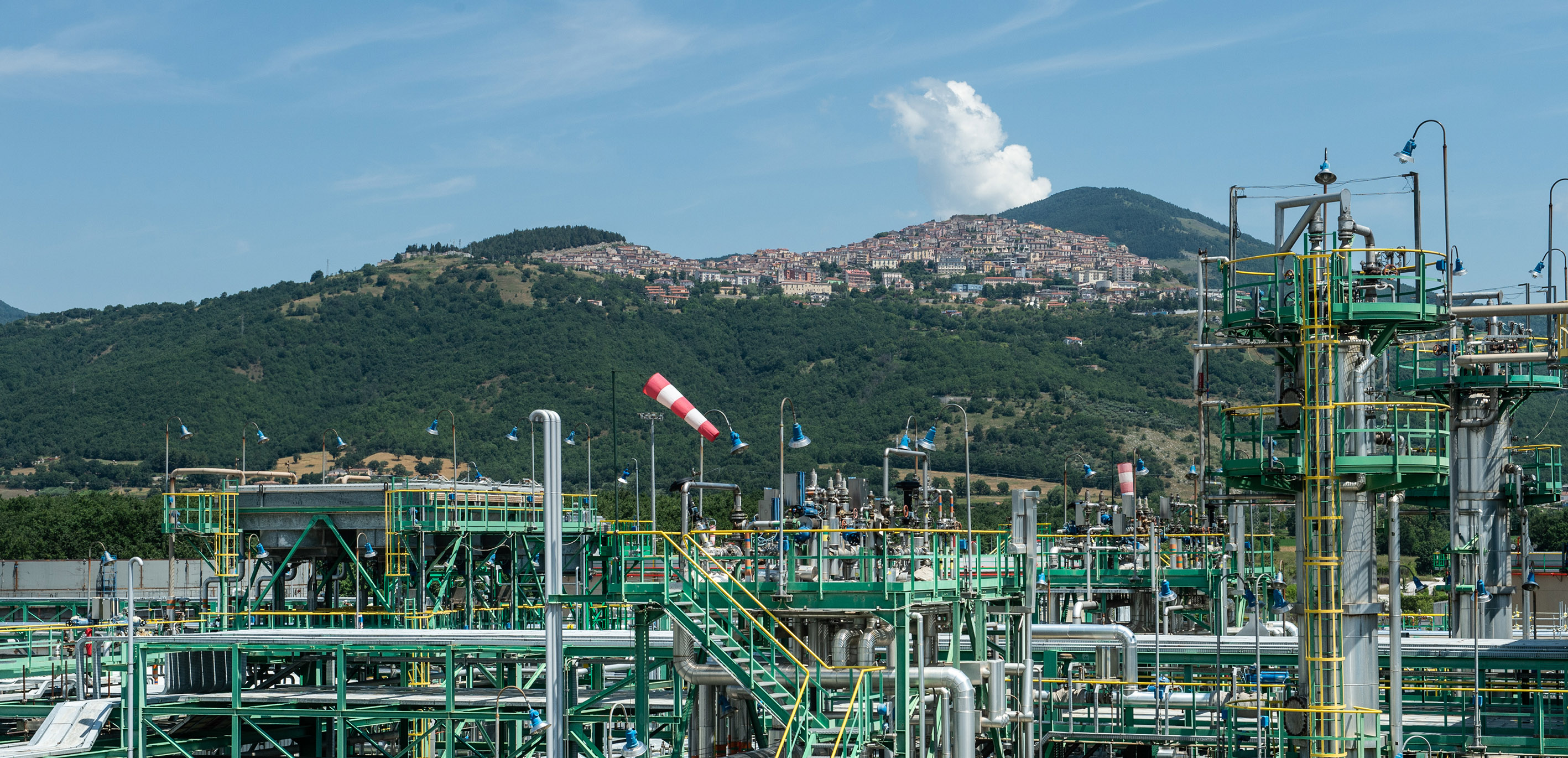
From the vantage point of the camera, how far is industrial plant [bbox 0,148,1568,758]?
2586 centimetres

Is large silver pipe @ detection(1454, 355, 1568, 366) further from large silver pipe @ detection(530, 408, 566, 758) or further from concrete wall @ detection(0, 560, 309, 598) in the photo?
concrete wall @ detection(0, 560, 309, 598)

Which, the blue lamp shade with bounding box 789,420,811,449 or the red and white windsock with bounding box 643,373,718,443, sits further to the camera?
the blue lamp shade with bounding box 789,420,811,449

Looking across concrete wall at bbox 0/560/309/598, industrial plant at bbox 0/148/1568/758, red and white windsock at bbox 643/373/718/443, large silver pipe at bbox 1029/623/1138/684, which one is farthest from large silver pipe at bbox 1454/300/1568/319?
concrete wall at bbox 0/560/309/598

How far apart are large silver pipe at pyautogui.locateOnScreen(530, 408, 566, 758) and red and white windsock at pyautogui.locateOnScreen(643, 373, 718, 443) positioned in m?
2.30

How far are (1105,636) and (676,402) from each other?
1606 cm

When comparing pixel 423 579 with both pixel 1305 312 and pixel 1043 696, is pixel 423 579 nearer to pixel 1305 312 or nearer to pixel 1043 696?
pixel 1043 696

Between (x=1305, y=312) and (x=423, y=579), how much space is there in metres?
27.6

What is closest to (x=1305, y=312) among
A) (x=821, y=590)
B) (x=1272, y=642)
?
(x=821, y=590)

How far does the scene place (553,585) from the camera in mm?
21750

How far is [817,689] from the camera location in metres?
25.0

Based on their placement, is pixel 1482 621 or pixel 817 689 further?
pixel 1482 621

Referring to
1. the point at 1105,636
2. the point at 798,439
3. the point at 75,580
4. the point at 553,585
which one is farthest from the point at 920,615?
the point at 75,580

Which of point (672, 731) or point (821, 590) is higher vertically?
point (821, 590)

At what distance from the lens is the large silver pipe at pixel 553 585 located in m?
21.3
